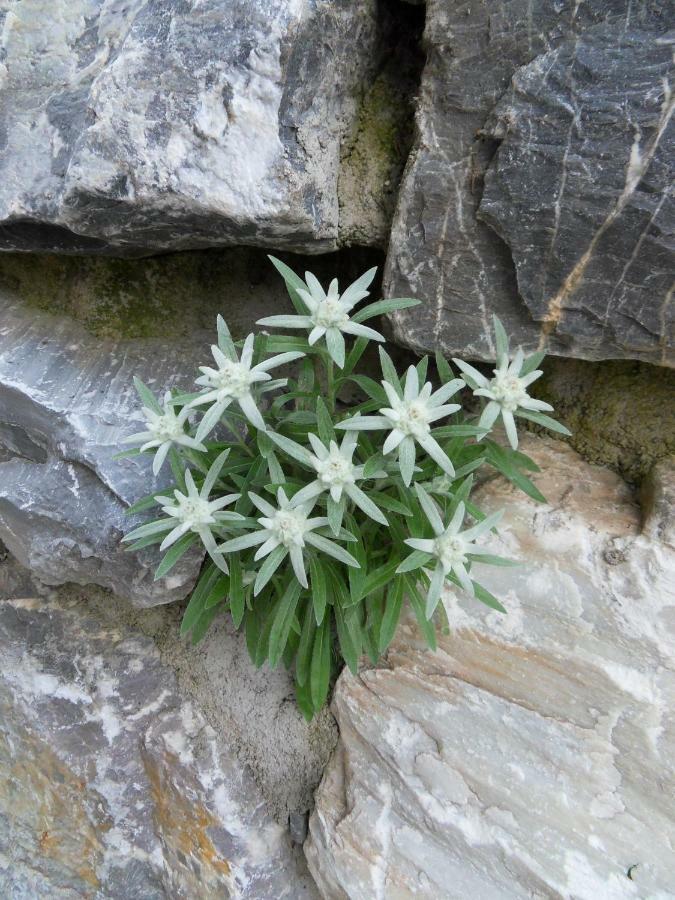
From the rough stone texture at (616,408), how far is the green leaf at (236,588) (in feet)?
3.70

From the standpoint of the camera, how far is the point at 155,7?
1.70 metres

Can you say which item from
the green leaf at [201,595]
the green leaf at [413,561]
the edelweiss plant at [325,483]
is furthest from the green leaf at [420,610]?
the green leaf at [201,595]

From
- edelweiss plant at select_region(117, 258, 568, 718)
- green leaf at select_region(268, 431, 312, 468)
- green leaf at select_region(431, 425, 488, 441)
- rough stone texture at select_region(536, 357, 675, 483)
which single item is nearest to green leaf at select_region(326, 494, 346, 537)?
edelweiss plant at select_region(117, 258, 568, 718)

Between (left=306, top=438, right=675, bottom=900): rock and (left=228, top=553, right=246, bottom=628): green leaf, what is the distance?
543 millimetres

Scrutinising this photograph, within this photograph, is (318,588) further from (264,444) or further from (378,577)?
(264,444)

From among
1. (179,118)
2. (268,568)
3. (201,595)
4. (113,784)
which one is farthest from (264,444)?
(113,784)

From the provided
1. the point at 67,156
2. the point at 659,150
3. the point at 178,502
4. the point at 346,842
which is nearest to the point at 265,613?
the point at 178,502

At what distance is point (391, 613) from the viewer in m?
1.84

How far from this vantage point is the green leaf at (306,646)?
2.04 metres

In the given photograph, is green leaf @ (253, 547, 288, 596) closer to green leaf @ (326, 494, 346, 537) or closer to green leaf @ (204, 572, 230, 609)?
green leaf @ (326, 494, 346, 537)

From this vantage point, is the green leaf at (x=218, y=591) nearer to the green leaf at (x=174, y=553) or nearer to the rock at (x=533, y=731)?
the green leaf at (x=174, y=553)

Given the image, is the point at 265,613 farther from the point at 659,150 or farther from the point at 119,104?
the point at 659,150

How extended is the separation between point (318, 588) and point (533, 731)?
757mm

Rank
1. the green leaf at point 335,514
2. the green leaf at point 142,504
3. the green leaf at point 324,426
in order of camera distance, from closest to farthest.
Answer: the green leaf at point 335,514 → the green leaf at point 324,426 → the green leaf at point 142,504
